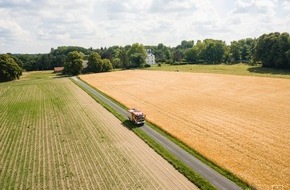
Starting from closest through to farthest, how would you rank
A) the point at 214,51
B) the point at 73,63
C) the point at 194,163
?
the point at 194,163 → the point at 73,63 → the point at 214,51

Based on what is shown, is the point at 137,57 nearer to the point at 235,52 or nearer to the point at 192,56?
the point at 192,56

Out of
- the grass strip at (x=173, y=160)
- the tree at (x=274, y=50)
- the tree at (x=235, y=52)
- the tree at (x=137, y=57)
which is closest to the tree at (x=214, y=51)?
the tree at (x=235, y=52)

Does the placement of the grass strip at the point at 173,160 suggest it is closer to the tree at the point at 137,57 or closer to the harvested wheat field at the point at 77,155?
the harvested wheat field at the point at 77,155

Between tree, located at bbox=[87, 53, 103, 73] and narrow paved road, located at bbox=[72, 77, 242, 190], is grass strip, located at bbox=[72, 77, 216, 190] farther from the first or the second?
tree, located at bbox=[87, 53, 103, 73]

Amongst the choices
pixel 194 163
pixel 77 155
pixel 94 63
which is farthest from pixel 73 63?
pixel 194 163

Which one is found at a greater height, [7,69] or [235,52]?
[235,52]
